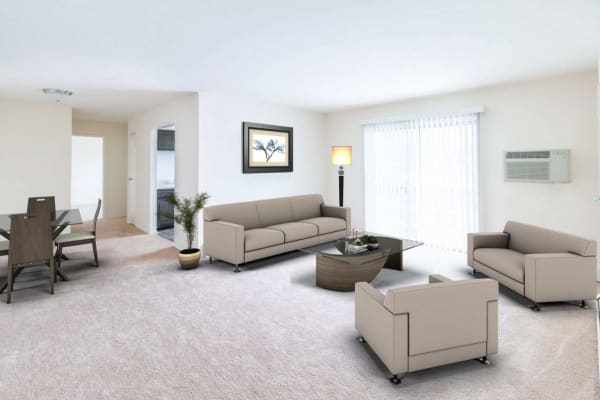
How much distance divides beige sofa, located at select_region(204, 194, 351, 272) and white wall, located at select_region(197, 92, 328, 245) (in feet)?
2.03

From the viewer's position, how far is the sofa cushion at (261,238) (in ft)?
14.0

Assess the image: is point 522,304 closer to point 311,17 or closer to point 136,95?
point 311,17

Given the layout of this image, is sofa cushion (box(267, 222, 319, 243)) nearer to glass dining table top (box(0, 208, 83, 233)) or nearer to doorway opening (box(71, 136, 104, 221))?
glass dining table top (box(0, 208, 83, 233))

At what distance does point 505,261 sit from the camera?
3361 mm

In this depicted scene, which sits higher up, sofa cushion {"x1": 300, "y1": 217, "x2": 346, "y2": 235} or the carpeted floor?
sofa cushion {"x1": 300, "y1": 217, "x2": 346, "y2": 235}

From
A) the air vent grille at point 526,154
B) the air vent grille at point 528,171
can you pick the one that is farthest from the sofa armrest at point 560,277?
the air vent grille at point 526,154

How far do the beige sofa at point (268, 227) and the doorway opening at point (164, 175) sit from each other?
260 cm

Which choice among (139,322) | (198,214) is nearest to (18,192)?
(198,214)

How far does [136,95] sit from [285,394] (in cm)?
503

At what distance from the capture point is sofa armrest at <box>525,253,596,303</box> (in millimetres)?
2955

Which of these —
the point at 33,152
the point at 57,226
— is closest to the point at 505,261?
the point at 57,226

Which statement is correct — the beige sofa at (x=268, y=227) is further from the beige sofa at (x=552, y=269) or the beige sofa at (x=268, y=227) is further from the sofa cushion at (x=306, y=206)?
the beige sofa at (x=552, y=269)

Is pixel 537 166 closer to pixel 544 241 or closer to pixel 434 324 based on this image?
pixel 544 241

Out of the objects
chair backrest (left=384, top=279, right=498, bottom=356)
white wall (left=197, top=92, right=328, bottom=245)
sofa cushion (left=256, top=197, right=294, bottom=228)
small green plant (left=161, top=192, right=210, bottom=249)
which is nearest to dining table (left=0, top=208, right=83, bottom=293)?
small green plant (left=161, top=192, right=210, bottom=249)
